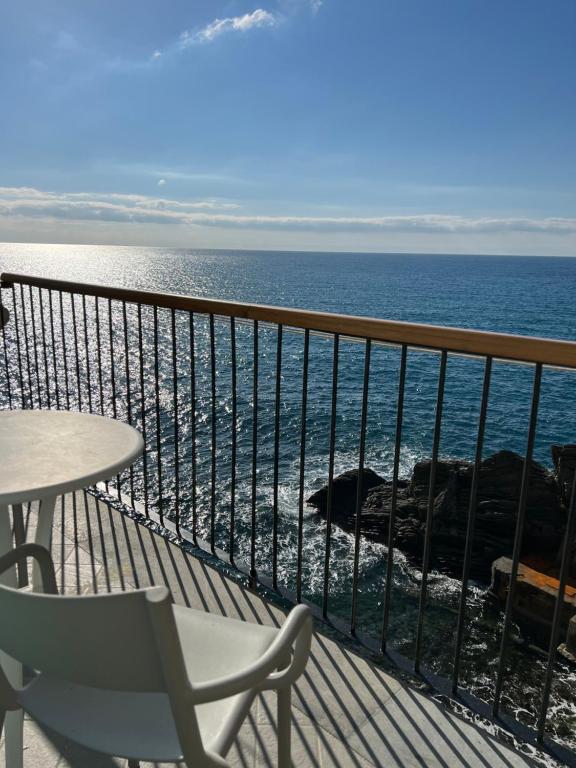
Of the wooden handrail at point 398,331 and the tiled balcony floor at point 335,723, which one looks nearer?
the wooden handrail at point 398,331

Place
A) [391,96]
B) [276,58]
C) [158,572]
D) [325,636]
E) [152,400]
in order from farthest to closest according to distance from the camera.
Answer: [391,96] → [152,400] → [276,58] → [158,572] → [325,636]

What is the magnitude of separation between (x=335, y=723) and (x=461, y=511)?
16974 millimetres

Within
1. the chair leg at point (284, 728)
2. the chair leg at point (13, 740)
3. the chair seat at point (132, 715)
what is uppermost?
the chair seat at point (132, 715)

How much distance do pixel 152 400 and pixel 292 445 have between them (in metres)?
7.70

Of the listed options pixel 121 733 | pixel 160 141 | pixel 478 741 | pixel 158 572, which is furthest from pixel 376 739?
pixel 160 141

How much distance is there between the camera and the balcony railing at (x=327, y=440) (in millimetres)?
1808

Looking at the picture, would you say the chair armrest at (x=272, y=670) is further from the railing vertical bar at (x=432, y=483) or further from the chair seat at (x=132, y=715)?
the railing vertical bar at (x=432, y=483)

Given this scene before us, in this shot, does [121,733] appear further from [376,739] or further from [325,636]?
[325,636]

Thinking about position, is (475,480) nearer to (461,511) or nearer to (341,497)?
(341,497)

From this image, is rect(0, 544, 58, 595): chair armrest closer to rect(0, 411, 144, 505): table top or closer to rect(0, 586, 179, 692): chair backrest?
rect(0, 411, 144, 505): table top

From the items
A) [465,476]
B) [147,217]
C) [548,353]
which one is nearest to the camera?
[548,353]

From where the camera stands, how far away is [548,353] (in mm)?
1414

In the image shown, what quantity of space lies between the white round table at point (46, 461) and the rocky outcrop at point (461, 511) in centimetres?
1538

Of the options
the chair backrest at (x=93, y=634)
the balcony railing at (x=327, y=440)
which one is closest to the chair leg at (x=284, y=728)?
the chair backrest at (x=93, y=634)
